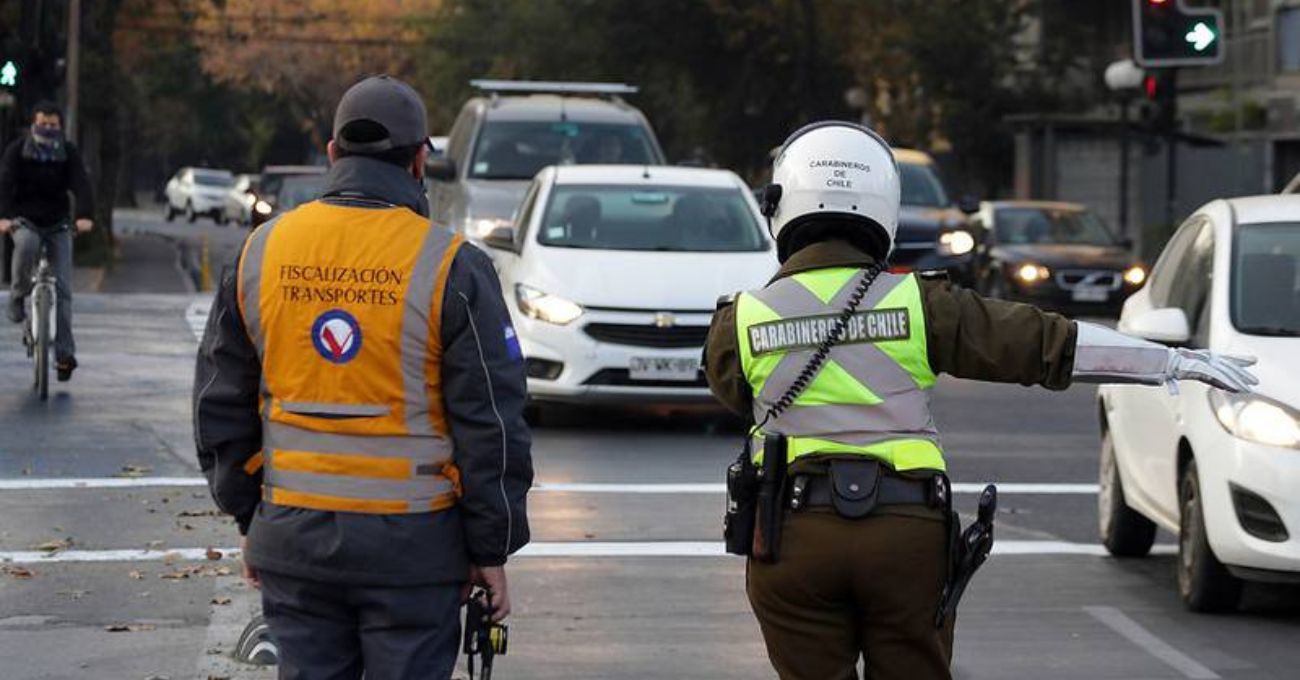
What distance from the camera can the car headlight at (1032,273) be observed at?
29547 millimetres

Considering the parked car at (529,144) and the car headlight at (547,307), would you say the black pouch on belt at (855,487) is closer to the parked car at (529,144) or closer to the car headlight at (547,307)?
the car headlight at (547,307)

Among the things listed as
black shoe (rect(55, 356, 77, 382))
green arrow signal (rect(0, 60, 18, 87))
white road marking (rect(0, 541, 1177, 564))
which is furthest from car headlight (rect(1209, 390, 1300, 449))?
green arrow signal (rect(0, 60, 18, 87))

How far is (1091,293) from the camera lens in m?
29.5

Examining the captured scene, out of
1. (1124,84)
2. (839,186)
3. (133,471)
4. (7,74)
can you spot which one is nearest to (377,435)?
(839,186)

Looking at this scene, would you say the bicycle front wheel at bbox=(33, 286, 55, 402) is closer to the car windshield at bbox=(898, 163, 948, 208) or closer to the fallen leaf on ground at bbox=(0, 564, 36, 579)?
the fallen leaf on ground at bbox=(0, 564, 36, 579)

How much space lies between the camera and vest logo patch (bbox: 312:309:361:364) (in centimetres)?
502

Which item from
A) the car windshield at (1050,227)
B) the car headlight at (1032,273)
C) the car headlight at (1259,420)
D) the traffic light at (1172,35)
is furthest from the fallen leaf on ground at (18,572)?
the car windshield at (1050,227)

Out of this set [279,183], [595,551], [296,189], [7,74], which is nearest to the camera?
[595,551]

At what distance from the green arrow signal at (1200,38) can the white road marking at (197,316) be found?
9.44m

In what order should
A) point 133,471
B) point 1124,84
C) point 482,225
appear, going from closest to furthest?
point 133,471 → point 482,225 → point 1124,84

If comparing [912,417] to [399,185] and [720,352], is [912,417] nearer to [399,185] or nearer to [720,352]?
[720,352]

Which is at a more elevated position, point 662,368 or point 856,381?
point 856,381

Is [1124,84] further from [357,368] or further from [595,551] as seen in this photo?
[357,368]

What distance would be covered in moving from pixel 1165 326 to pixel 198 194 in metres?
72.3
